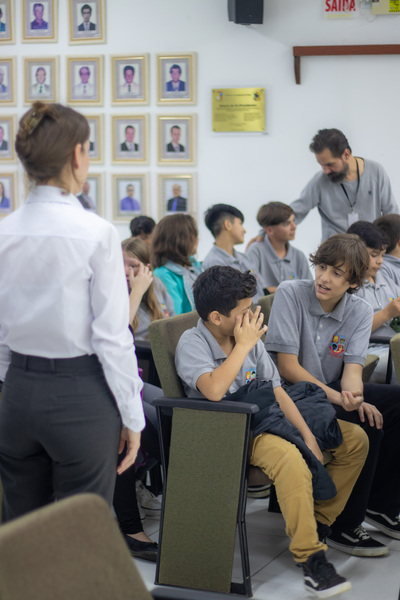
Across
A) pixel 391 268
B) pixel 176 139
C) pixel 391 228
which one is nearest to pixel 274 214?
pixel 391 228

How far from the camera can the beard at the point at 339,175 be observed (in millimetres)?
4699

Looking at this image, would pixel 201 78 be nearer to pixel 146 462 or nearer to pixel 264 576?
pixel 146 462

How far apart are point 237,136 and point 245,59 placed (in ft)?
1.87

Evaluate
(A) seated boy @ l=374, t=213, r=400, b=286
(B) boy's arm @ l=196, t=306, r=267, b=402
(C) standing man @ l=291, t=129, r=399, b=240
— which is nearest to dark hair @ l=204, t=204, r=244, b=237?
(C) standing man @ l=291, t=129, r=399, b=240

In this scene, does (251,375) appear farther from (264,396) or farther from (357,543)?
(357,543)

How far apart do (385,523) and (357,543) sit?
221mm

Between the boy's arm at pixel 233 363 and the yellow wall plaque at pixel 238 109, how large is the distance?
11.7 feet

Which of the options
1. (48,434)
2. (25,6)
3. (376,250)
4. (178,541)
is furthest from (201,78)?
(48,434)

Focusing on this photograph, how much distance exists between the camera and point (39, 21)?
5.98 metres

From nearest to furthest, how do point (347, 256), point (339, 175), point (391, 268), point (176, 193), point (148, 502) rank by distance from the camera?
point (347, 256) < point (148, 502) < point (391, 268) < point (339, 175) < point (176, 193)

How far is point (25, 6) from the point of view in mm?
5992

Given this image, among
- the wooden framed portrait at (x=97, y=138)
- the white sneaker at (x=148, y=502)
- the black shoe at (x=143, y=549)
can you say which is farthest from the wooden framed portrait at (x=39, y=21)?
the black shoe at (x=143, y=549)

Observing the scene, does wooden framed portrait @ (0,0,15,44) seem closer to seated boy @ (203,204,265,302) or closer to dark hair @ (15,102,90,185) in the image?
seated boy @ (203,204,265,302)

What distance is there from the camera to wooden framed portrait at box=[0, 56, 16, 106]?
6090mm
